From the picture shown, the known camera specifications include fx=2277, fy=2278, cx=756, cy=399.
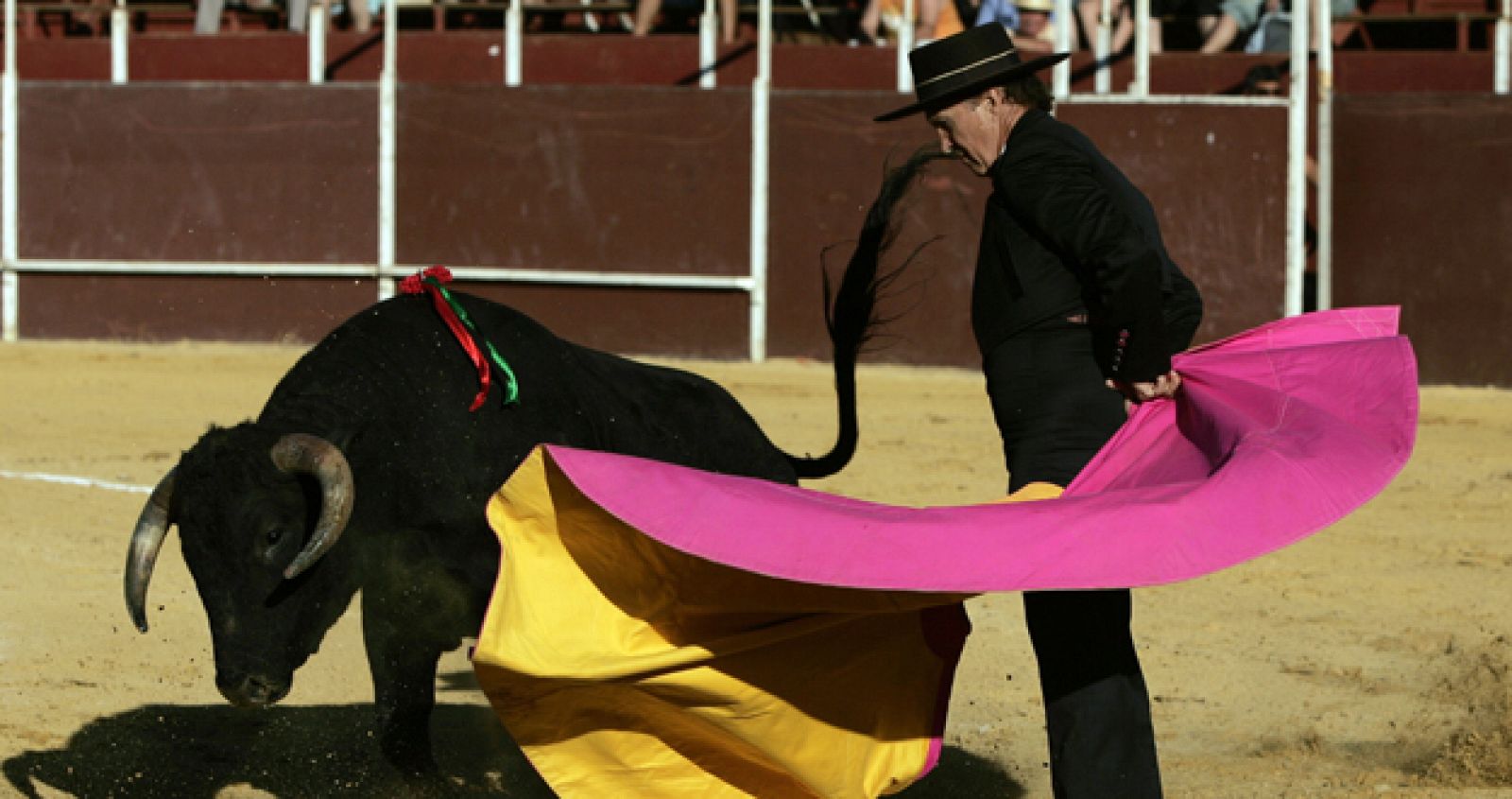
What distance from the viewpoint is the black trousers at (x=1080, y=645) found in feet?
Result: 10.0

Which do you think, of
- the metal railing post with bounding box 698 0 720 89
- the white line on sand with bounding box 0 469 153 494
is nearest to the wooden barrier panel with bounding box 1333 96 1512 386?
the metal railing post with bounding box 698 0 720 89

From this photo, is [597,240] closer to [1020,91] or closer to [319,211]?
[319,211]

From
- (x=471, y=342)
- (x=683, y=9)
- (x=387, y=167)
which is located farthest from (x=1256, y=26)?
(x=471, y=342)

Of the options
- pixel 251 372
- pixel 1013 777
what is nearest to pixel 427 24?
pixel 251 372

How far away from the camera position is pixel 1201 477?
120 inches

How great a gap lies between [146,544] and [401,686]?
518mm

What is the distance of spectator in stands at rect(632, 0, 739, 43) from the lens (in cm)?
1049

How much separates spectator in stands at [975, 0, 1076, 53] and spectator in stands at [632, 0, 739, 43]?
1.14m

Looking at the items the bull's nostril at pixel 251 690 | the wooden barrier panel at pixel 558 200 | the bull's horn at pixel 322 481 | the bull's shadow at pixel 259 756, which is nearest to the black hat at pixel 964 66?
the bull's horn at pixel 322 481

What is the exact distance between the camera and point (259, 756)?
4.11 meters

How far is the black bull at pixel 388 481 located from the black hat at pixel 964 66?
334mm

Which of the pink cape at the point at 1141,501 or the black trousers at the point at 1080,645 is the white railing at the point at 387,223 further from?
the black trousers at the point at 1080,645

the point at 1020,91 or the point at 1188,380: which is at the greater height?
the point at 1020,91

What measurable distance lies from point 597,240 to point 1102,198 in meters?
7.08
